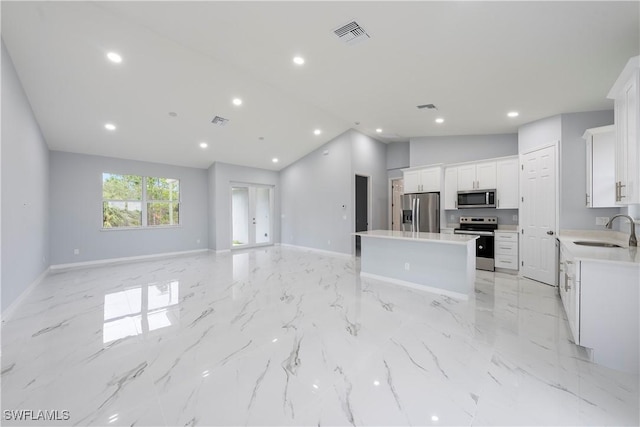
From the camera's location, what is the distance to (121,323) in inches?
114

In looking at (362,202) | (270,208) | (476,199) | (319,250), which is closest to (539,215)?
(476,199)

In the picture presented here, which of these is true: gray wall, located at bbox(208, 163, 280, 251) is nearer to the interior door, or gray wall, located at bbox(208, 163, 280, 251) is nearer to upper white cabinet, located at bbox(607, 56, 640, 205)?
the interior door

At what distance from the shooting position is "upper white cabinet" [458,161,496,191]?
518 cm

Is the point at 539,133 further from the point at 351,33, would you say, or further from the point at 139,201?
the point at 139,201

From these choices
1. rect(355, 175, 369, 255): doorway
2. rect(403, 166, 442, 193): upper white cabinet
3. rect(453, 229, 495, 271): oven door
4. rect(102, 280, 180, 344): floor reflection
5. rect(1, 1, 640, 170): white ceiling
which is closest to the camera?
rect(1, 1, 640, 170): white ceiling

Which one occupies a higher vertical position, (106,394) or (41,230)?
(41,230)

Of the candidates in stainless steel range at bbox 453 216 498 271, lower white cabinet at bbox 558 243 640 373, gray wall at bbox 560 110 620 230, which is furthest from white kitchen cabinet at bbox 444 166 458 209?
lower white cabinet at bbox 558 243 640 373

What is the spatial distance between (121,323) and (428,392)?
3223 mm

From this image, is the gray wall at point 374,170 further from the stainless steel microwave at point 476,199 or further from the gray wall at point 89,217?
the gray wall at point 89,217

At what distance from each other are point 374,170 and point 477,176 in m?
2.73

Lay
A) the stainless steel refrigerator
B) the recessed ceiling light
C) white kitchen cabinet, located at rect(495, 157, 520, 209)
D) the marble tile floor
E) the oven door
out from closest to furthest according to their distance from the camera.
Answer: the marble tile floor
the recessed ceiling light
white kitchen cabinet, located at rect(495, 157, 520, 209)
the oven door
the stainless steel refrigerator

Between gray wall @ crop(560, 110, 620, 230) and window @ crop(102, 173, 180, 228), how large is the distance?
8.63 metres

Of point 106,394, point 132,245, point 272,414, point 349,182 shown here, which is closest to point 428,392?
point 272,414

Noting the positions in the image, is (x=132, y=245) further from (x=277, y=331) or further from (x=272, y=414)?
(x=272, y=414)
